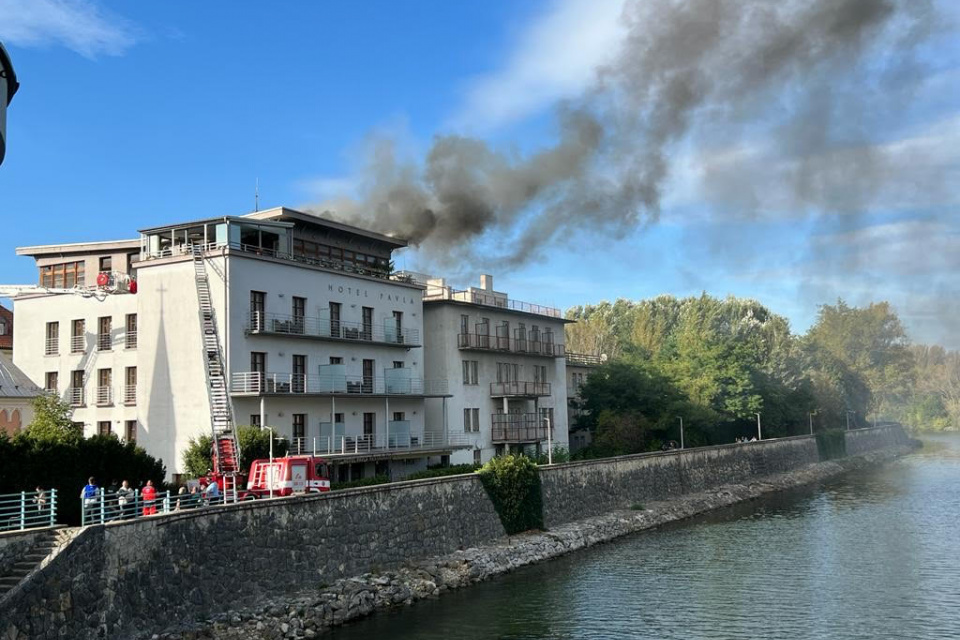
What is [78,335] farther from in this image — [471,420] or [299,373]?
[471,420]

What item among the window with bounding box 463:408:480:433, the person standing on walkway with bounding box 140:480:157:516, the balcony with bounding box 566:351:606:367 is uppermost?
the balcony with bounding box 566:351:606:367

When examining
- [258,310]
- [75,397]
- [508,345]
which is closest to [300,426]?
[258,310]

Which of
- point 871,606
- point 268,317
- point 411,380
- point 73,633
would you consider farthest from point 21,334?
point 871,606

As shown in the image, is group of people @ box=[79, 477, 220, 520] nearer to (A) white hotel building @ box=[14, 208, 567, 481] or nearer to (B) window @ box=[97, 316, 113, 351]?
(A) white hotel building @ box=[14, 208, 567, 481]

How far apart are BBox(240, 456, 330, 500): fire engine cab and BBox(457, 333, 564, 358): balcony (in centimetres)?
2606

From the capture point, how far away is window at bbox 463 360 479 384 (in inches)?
2498

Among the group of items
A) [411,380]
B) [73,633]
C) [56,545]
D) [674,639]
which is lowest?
[674,639]

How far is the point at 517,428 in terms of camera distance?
66.2 m

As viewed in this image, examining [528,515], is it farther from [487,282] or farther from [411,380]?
[487,282]

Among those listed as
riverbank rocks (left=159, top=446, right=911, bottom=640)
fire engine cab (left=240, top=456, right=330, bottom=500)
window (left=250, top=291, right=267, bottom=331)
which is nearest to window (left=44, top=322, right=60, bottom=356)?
window (left=250, top=291, right=267, bottom=331)

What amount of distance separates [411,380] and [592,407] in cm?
2493

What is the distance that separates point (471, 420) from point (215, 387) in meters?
22.7

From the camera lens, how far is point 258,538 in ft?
101

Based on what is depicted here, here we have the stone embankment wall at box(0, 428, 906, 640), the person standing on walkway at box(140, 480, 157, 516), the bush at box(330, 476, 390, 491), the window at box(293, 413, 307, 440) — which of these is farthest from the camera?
the window at box(293, 413, 307, 440)
